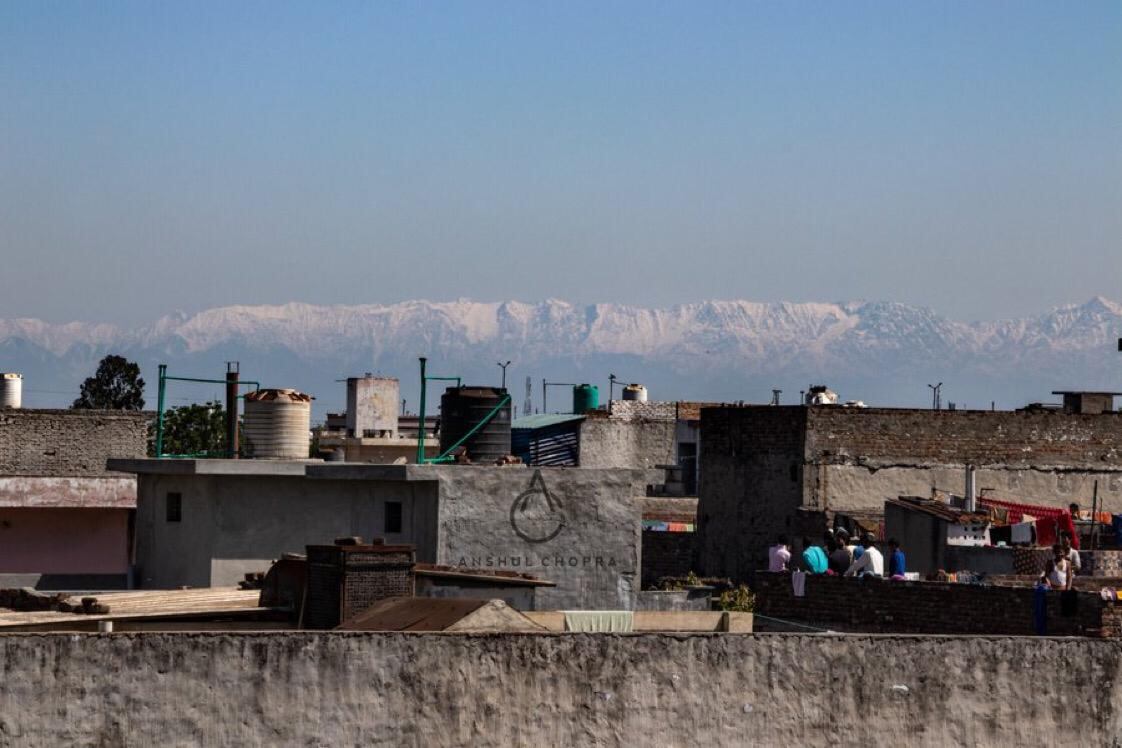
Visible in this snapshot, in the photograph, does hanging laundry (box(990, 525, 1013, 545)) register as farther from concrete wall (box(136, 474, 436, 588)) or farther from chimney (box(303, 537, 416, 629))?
chimney (box(303, 537, 416, 629))

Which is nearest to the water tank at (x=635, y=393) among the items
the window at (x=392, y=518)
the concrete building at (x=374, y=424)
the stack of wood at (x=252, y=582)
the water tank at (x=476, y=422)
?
the concrete building at (x=374, y=424)

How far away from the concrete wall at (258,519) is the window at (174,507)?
71mm

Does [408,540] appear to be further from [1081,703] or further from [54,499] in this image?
[54,499]

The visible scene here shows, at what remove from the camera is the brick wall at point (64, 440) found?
43469 millimetres

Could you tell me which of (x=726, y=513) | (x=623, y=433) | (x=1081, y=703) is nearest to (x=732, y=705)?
(x=1081, y=703)

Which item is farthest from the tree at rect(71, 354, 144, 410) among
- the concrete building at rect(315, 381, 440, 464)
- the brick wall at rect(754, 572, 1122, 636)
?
the brick wall at rect(754, 572, 1122, 636)

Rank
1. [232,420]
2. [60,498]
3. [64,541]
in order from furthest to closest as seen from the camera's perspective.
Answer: [64,541]
[60,498]
[232,420]

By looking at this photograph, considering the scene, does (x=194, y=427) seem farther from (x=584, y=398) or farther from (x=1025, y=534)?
(x=1025, y=534)

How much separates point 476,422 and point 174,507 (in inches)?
174

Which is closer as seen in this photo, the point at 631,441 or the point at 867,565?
the point at 867,565

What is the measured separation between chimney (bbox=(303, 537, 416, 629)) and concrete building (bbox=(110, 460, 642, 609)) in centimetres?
332

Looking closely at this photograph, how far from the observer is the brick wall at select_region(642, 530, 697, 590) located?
49125mm

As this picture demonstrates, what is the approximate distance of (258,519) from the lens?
27.4 metres

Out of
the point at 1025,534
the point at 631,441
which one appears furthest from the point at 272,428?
the point at 631,441
